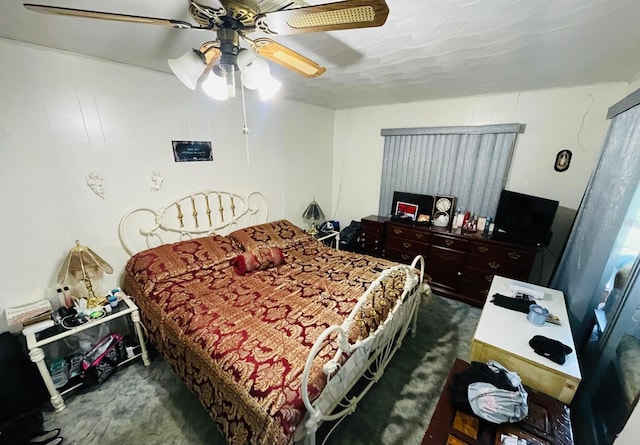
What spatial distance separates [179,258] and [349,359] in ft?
5.53

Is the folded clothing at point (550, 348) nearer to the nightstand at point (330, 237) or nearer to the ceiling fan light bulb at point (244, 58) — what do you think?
the ceiling fan light bulb at point (244, 58)

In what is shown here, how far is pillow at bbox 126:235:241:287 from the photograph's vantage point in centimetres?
204

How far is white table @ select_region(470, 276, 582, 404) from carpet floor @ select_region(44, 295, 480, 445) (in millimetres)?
550

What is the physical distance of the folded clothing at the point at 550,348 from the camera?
1.41m

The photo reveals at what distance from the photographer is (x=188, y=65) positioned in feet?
3.61

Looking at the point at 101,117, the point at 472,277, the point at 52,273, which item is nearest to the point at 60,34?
the point at 101,117

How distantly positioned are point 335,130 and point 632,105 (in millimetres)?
3131

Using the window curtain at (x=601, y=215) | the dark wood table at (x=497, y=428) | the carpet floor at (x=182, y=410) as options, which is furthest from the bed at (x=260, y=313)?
the window curtain at (x=601, y=215)

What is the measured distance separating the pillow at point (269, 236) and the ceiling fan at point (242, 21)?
1.71 metres

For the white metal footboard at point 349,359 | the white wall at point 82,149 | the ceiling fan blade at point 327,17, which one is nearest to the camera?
the ceiling fan blade at point 327,17

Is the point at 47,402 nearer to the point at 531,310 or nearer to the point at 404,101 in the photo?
the point at 531,310

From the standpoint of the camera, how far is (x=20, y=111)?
1619 millimetres

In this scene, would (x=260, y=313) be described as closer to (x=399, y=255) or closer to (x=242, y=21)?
(x=242, y=21)

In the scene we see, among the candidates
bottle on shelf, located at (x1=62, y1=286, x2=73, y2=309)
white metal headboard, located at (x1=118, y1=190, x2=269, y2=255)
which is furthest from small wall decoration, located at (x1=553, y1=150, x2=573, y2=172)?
bottle on shelf, located at (x1=62, y1=286, x2=73, y2=309)
